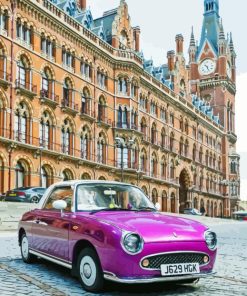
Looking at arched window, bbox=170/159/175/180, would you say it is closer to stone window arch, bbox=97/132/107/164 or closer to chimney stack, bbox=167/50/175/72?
chimney stack, bbox=167/50/175/72

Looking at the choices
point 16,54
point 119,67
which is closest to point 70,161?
point 16,54

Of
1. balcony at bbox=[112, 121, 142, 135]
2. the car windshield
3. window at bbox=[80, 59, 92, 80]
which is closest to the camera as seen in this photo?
the car windshield

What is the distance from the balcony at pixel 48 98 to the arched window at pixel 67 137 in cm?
218

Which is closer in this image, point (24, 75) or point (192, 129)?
point (24, 75)

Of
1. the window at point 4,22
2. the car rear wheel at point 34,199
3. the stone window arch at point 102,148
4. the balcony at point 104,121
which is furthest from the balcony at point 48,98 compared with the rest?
the car rear wheel at point 34,199

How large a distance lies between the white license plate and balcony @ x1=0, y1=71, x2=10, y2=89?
26.8 m

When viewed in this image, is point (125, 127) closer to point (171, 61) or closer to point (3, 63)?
point (3, 63)

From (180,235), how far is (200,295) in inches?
32.3

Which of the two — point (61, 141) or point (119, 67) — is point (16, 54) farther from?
point (119, 67)

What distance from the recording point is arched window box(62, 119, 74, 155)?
37.8 metres

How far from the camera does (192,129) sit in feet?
214

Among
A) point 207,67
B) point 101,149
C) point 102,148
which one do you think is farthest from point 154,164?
point 207,67

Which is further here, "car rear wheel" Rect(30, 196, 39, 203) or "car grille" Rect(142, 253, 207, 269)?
"car rear wheel" Rect(30, 196, 39, 203)

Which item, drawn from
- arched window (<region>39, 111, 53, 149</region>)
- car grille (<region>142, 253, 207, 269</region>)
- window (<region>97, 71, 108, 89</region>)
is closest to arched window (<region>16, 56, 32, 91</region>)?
arched window (<region>39, 111, 53, 149</region>)
